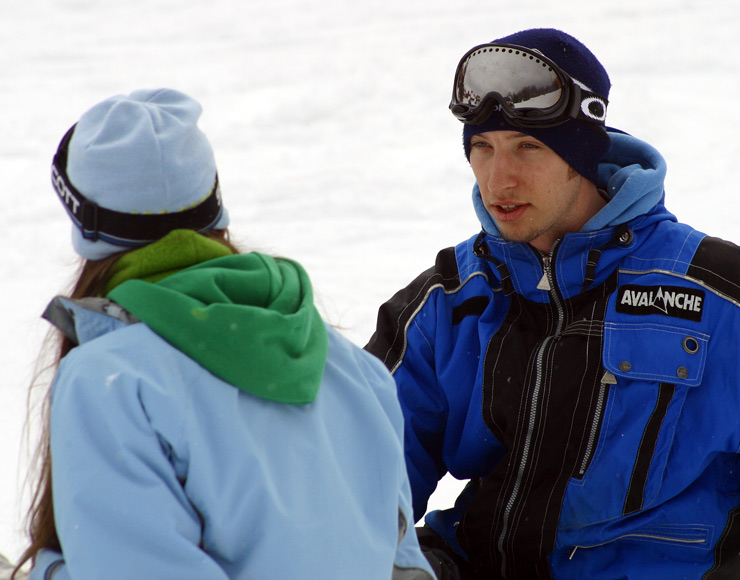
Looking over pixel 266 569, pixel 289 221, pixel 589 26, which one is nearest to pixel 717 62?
pixel 589 26

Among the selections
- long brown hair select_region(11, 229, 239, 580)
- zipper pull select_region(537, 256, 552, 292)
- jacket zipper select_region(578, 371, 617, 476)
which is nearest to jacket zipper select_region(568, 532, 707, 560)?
jacket zipper select_region(578, 371, 617, 476)

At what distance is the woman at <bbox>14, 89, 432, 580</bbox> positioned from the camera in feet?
3.83

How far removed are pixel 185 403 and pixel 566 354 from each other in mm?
1101

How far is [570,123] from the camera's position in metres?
2.25

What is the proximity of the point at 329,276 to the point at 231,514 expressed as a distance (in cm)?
330

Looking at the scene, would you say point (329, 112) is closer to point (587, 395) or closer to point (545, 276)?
point (545, 276)

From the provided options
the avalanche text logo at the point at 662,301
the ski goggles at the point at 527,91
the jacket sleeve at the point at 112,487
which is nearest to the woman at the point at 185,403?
the jacket sleeve at the point at 112,487

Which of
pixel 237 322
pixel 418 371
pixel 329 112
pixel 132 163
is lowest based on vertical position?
pixel 329 112

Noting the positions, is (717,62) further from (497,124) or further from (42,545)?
(42,545)

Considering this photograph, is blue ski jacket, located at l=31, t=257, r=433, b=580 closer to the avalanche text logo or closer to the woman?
the woman

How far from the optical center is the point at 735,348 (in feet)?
6.50

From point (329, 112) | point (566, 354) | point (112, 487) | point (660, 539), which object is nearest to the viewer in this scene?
point (112, 487)

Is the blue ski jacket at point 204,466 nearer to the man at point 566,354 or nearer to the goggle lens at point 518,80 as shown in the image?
the man at point 566,354

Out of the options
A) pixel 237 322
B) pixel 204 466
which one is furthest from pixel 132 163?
pixel 204 466
